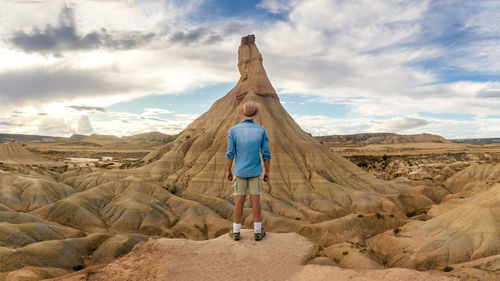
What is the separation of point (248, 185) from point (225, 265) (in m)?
2.58

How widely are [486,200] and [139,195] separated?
48813 mm

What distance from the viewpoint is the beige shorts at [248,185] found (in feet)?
33.1

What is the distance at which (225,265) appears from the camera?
8844 mm

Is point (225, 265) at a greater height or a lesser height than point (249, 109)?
lesser

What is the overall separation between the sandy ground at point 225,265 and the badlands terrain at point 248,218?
0.13 ft

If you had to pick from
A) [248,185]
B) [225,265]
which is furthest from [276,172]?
[225,265]

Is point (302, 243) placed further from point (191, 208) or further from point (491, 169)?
point (491, 169)

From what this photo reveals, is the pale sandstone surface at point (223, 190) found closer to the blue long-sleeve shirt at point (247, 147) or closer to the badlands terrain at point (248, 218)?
the badlands terrain at point (248, 218)

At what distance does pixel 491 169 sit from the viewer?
259 feet

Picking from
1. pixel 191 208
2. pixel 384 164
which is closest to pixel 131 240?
pixel 191 208

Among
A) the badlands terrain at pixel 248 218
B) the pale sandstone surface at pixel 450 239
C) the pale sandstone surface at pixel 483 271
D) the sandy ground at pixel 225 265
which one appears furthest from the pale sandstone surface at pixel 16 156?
the pale sandstone surface at pixel 483 271

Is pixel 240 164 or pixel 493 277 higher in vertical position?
pixel 240 164

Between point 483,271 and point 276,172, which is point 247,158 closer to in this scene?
point 483,271

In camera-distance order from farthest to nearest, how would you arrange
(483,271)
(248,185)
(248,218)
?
(248,218) → (483,271) → (248,185)
